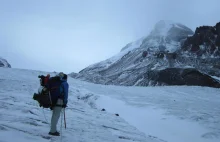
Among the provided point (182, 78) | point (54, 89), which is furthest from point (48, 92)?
point (182, 78)

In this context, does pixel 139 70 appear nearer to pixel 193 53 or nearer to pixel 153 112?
pixel 193 53

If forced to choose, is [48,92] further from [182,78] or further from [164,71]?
[164,71]

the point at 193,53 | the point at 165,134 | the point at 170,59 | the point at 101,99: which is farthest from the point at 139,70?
the point at 165,134

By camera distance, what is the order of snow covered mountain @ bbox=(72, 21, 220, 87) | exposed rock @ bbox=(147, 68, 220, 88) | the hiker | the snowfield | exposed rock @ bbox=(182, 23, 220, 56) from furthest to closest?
1. exposed rock @ bbox=(182, 23, 220, 56)
2. snow covered mountain @ bbox=(72, 21, 220, 87)
3. exposed rock @ bbox=(147, 68, 220, 88)
4. the snowfield
5. the hiker

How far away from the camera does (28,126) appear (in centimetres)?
898

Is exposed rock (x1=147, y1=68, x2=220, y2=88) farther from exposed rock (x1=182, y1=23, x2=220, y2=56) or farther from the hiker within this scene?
the hiker

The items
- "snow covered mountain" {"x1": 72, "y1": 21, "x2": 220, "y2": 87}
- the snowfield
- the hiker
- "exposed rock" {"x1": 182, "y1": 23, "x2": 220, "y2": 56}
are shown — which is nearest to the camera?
the hiker

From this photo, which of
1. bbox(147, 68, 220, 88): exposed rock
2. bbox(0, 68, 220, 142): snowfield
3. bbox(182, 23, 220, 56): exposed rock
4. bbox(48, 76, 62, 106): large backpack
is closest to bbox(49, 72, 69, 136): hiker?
bbox(48, 76, 62, 106): large backpack

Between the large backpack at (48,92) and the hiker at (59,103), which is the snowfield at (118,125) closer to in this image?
the hiker at (59,103)

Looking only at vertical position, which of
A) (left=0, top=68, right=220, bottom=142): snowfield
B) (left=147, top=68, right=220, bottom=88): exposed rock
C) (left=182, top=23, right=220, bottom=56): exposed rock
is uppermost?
(left=182, top=23, right=220, bottom=56): exposed rock

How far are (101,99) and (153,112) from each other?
652 cm

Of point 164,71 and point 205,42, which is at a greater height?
point 205,42

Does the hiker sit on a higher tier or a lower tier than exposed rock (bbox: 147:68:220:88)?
lower

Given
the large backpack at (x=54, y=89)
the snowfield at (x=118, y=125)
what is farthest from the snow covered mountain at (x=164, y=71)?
the large backpack at (x=54, y=89)
